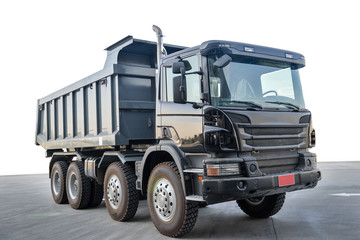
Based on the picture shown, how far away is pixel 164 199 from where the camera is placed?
5.98 meters

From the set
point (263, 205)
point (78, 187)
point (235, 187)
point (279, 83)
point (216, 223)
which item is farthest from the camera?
point (78, 187)

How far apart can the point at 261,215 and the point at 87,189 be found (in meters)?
4.02

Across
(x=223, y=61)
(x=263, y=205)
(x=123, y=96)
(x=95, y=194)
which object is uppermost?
(x=223, y=61)

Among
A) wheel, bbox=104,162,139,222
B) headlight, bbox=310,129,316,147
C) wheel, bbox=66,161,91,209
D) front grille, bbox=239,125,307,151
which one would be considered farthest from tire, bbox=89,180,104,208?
headlight, bbox=310,129,316,147

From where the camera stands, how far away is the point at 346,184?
40.8 feet

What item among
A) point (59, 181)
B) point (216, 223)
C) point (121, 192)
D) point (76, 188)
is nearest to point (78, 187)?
point (76, 188)

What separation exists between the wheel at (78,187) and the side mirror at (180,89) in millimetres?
4354

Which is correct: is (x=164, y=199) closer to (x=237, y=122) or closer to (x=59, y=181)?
(x=237, y=122)

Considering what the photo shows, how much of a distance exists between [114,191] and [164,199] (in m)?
1.80

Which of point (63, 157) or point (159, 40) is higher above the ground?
point (159, 40)

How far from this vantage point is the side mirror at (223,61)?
5434 mm

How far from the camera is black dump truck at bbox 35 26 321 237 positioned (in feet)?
17.4

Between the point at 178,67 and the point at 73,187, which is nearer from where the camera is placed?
the point at 178,67

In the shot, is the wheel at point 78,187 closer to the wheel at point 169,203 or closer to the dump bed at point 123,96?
the dump bed at point 123,96
